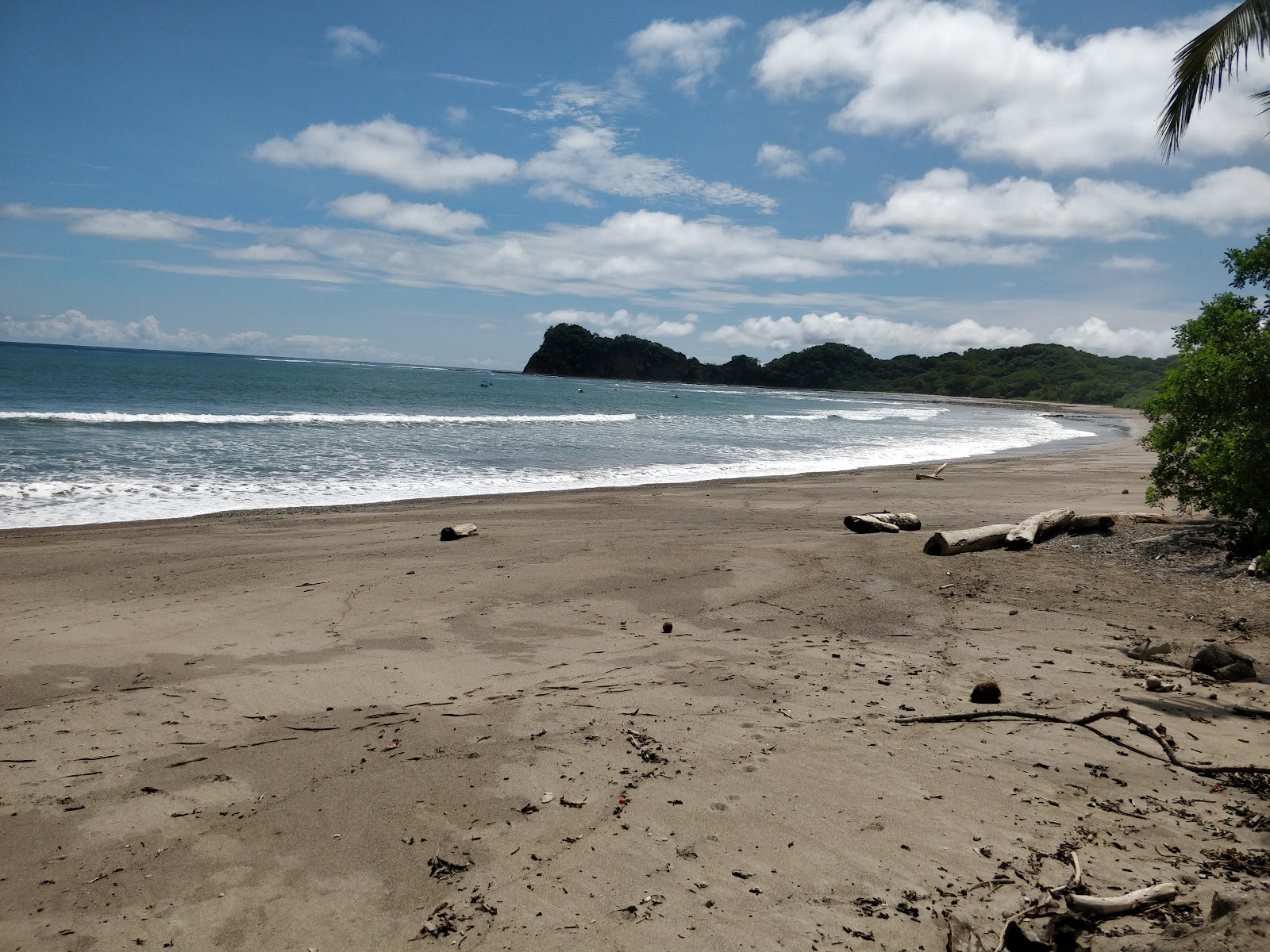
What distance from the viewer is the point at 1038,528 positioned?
952 centimetres

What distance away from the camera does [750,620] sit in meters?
6.82

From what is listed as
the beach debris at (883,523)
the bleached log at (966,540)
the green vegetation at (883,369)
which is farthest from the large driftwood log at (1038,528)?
the green vegetation at (883,369)

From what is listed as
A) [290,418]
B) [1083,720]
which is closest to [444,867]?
[1083,720]

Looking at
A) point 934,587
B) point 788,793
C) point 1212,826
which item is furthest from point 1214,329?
point 788,793

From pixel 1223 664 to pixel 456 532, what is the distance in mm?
8674

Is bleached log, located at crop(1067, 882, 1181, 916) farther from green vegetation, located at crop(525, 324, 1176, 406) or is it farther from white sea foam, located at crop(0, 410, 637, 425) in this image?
green vegetation, located at crop(525, 324, 1176, 406)

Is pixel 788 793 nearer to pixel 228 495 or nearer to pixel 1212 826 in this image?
pixel 1212 826

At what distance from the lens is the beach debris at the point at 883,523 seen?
11023 millimetres

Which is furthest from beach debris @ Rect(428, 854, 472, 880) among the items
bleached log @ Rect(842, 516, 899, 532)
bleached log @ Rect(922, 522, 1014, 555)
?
bleached log @ Rect(842, 516, 899, 532)

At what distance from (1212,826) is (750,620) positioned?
381 centimetres

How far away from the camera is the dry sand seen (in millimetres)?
2916

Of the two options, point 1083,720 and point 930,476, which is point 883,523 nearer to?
point 1083,720

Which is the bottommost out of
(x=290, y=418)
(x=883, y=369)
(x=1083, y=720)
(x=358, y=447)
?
(x=1083, y=720)

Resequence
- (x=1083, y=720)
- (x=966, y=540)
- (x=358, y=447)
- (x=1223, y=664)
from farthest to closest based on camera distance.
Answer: (x=358, y=447), (x=966, y=540), (x=1223, y=664), (x=1083, y=720)
